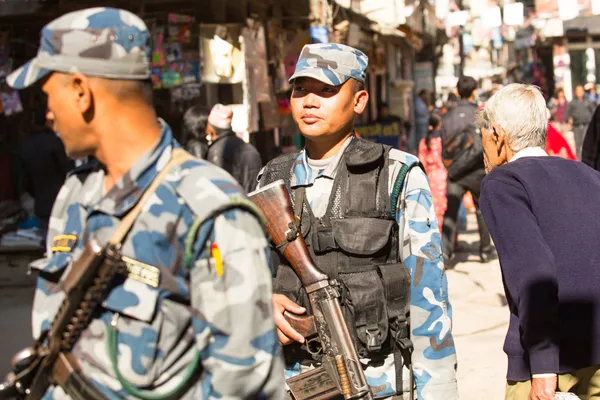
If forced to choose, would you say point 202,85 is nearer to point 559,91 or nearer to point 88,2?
point 88,2

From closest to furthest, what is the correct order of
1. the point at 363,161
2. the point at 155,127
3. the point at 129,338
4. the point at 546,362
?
the point at 129,338, the point at 155,127, the point at 546,362, the point at 363,161

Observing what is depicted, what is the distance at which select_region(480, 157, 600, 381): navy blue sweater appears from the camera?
2.93 meters

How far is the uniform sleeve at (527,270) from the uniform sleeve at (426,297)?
207 millimetres

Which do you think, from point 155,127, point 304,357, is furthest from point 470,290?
point 155,127

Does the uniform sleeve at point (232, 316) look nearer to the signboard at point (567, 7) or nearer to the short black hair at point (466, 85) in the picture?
the short black hair at point (466, 85)

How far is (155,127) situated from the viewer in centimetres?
207

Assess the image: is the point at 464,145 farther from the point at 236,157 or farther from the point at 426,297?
the point at 426,297

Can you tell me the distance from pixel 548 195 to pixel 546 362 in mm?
509

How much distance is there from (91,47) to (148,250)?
426 mm

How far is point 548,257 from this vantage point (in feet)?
9.66

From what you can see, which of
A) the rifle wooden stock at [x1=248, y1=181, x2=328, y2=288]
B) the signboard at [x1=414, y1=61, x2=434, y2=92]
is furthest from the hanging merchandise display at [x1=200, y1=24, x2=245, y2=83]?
the signboard at [x1=414, y1=61, x2=434, y2=92]

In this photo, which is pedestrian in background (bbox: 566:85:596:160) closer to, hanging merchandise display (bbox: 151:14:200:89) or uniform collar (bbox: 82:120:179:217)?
hanging merchandise display (bbox: 151:14:200:89)

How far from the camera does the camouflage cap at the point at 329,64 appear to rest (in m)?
3.28

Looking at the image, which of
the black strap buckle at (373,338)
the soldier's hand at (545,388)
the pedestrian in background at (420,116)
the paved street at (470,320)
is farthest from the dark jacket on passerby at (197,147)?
the pedestrian in background at (420,116)
